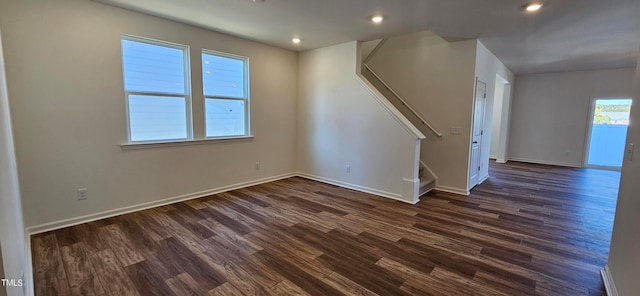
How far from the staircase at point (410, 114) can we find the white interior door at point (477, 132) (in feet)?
2.06

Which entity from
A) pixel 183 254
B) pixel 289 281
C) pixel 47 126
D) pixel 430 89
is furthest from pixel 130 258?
pixel 430 89

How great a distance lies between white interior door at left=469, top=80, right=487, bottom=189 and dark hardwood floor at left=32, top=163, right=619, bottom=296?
2.63 ft

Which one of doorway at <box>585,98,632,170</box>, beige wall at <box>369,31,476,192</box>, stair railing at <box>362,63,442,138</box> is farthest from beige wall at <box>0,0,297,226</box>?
doorway at <box>585,98,632,170</box>

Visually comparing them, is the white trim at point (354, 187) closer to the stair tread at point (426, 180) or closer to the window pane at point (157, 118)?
the stair tread at point (426, 180)

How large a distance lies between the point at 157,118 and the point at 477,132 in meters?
5.15

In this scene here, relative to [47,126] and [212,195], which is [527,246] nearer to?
[212,195]

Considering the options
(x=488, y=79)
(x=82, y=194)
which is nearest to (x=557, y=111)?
(x=488, y=79)

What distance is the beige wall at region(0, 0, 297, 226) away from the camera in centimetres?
274

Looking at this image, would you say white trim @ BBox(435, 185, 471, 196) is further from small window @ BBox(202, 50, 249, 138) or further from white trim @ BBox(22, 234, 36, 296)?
white trim @ BBox(22, 234, 36, 296)

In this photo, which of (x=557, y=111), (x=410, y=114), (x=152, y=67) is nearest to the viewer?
(x=152, y=67)

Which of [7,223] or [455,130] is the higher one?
[455,130]

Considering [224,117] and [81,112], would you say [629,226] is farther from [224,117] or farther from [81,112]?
[81,112]

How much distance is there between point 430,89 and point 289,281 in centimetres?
395

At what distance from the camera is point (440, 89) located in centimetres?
465
